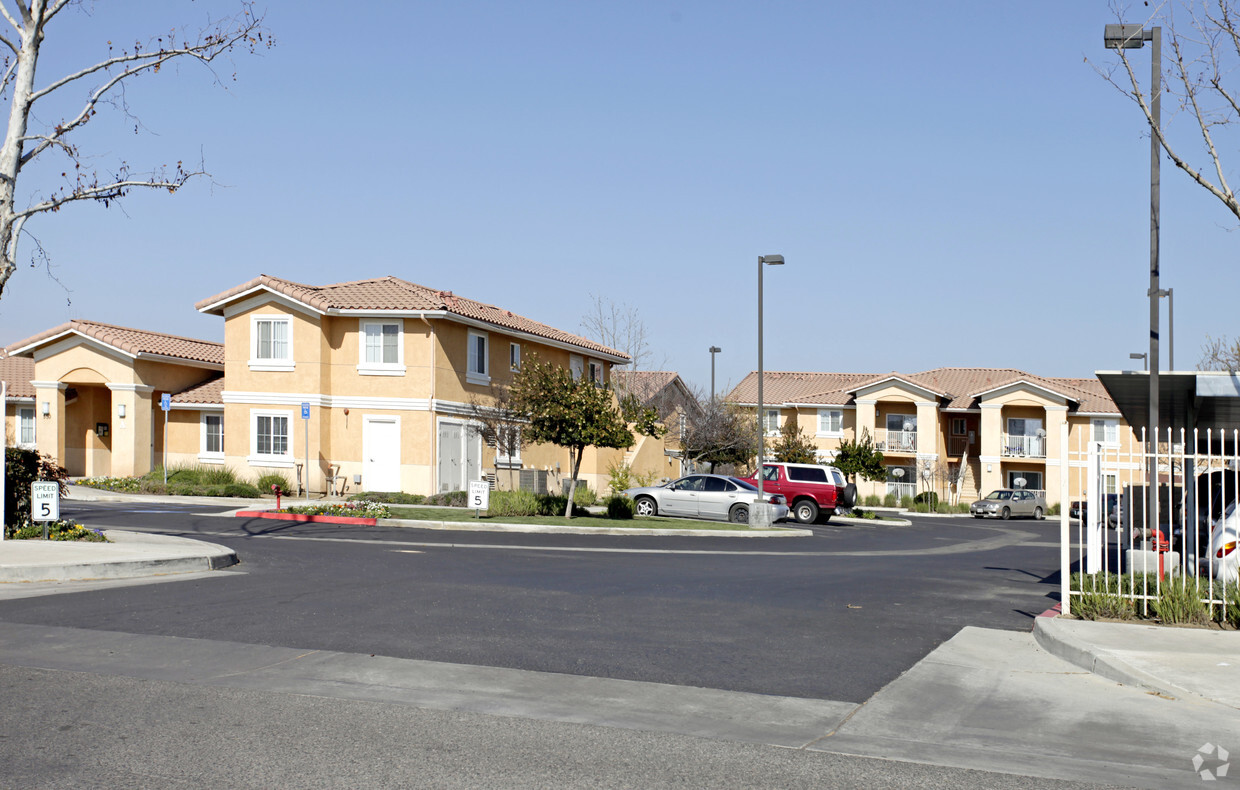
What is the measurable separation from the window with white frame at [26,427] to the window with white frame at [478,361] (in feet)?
60.1

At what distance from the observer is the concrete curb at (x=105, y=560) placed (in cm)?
1370

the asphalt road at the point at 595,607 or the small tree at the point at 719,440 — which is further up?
the small tree at the point at 719,440

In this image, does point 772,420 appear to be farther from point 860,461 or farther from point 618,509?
point 618,509

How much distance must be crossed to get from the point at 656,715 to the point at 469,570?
876cm

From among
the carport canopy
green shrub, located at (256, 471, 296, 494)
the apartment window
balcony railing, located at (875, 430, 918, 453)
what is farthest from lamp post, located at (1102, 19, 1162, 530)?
the apartment window

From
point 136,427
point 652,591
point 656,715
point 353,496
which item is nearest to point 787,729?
point 656,715

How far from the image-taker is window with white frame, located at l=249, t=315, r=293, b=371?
33.8 metres

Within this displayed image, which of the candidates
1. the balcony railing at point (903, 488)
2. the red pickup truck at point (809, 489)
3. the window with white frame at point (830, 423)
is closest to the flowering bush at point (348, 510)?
the red pickup truck at point (809, 489)

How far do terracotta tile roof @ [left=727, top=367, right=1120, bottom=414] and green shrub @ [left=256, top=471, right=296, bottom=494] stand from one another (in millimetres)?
34118

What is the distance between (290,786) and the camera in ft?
19.0

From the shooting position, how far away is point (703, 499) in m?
31.5

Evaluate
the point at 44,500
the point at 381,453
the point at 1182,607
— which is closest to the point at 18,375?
the point at 381,453

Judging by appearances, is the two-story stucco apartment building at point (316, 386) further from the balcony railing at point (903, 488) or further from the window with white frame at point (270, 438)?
the balcony railing at point (903, 488)

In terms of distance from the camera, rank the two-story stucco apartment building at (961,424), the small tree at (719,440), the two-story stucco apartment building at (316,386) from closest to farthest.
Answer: the two-story stucco apartment building at (316,386), the small tree at (719,440), the two-story stucco apartment building at (961,424)
